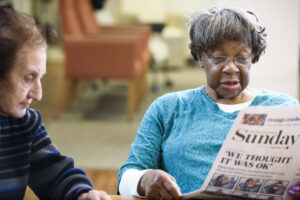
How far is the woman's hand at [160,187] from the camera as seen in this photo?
43.3 inches

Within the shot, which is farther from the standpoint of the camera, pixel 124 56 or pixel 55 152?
pixel 124 56

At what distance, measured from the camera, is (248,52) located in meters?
1.31

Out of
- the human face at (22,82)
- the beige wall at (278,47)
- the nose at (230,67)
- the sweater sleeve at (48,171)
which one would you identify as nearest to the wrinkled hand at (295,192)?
the nose at (230,67)

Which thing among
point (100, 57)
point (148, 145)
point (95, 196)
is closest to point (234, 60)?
point (148, 145)

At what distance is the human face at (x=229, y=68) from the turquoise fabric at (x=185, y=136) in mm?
57

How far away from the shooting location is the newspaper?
1001mm

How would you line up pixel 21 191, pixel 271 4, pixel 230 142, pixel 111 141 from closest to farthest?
pixel 230 142
pixel 21 191
pixel 111 141
pixel 271 4

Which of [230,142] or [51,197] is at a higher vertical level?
[230,142]

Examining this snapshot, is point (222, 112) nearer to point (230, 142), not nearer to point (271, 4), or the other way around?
point (230, 142)

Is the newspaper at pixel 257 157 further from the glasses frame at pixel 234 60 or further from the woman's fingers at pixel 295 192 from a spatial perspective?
the glasses frame at pixel 234 60

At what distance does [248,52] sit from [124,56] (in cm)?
324

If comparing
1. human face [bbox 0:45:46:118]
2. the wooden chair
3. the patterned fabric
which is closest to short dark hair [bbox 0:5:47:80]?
human face [bbox 0:45:46:118]

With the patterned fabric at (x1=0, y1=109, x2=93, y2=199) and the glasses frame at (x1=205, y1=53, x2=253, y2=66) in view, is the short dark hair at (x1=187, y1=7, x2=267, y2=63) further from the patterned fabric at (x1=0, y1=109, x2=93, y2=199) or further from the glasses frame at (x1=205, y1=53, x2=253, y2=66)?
the patterned fabric at (x1=0, y1=109, x2=93, y2=199)

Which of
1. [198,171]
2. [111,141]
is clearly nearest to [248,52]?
[198,171]
